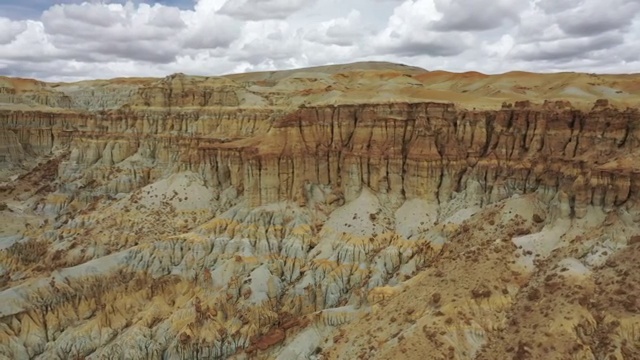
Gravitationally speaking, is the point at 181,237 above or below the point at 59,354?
above

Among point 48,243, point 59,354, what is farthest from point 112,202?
point 59,354

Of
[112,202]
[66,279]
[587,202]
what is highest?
[587,202]

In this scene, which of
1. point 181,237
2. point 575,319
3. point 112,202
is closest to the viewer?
point 575,319

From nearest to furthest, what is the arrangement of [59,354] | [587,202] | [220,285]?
1. [587,202]
2. [59,354]
3. [220,285]

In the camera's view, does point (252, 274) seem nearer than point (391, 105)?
Yes

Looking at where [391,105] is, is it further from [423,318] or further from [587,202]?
[423,318]

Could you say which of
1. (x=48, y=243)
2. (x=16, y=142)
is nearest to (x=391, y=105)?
(x=48, y=243)
